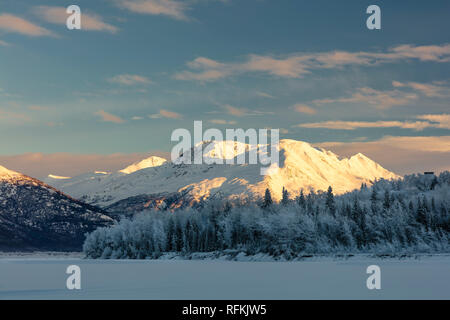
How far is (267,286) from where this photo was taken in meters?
90.4

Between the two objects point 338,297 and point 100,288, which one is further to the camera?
point 100,288

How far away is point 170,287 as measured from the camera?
91.1 m

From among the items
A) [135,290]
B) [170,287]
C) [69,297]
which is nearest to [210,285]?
[170,287]

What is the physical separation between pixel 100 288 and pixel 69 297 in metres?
14.5
